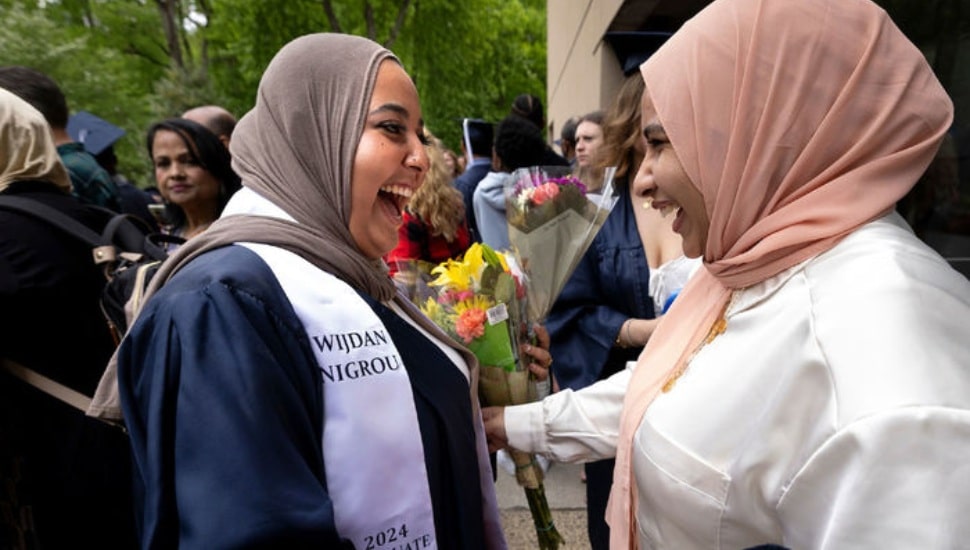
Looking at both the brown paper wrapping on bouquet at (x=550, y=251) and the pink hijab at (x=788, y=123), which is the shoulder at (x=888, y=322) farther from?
the brown paper wrapping on bouquet at (x=550, y=251)

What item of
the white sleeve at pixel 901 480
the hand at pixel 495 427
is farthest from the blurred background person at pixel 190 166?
the white sleeve at pixel 901 480

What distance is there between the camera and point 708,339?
134cm

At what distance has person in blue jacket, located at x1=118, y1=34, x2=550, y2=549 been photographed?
3.08ft

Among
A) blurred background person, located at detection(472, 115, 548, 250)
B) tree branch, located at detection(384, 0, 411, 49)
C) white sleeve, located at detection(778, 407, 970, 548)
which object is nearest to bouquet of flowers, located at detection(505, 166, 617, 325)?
white sleeve, located at detection(778, 407, 970, 548)

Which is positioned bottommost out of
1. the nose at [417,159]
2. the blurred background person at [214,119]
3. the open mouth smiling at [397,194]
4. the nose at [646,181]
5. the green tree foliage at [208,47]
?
the nose at [646,181]

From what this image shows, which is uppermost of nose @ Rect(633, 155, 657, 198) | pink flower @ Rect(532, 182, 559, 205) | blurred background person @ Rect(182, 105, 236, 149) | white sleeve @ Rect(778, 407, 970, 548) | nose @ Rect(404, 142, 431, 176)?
blurred background person @ Rect(182, 105, 236, 149)

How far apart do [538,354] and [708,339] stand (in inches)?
27.7

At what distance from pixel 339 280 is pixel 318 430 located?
330 millimetres

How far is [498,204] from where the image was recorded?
191 inches

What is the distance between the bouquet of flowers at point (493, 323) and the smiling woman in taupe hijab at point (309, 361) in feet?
0.55

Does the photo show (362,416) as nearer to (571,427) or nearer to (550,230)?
(571,427)

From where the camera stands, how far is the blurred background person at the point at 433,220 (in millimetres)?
3822

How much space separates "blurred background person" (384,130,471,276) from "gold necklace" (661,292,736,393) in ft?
8.48

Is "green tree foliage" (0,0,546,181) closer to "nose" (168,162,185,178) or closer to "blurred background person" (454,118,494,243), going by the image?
"blurred background person" (454,118,494,243)
